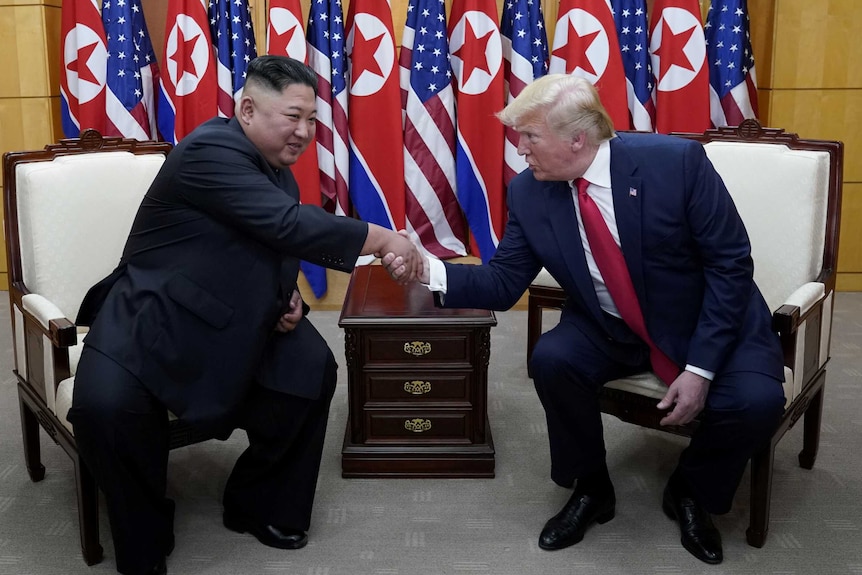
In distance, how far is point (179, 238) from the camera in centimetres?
250

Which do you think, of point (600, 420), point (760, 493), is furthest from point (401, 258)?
point (760, 493)

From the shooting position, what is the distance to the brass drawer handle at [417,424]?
3209 millimetres

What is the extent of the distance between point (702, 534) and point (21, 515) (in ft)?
6.81

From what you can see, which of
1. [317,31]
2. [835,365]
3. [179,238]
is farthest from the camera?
[317,31]

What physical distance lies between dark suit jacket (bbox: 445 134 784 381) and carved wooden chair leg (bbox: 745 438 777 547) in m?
0.26

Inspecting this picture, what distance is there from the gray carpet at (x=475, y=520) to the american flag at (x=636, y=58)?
2.27 metres

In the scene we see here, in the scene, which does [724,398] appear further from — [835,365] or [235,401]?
[835,365]

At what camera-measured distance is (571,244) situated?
2707 mm

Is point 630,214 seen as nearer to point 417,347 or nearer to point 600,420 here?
point 600,420

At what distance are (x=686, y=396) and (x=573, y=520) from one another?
52 centimetres

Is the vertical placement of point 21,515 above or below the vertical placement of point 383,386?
below

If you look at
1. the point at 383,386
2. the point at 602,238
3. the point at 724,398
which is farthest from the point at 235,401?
the point at 724,398

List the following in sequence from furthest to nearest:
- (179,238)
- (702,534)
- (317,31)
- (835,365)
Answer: (317,31) < (835,365) < (702,534) < (179,238)


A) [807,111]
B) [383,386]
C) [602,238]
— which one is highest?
[807,111]
